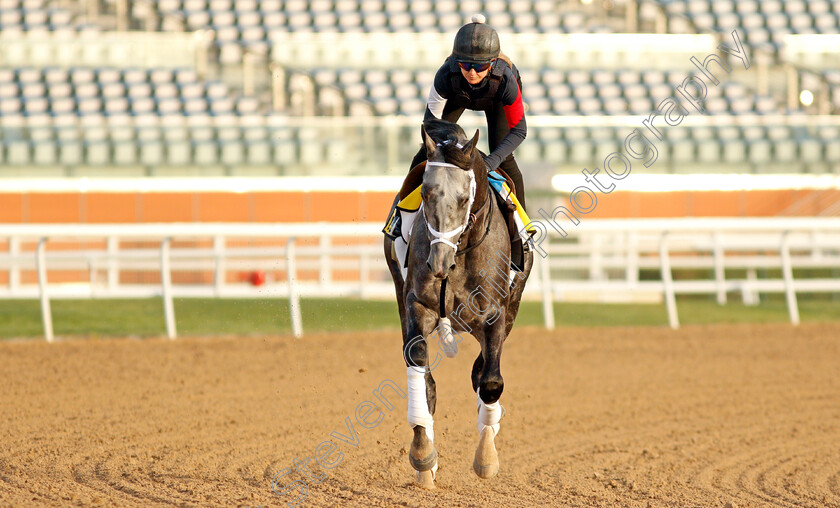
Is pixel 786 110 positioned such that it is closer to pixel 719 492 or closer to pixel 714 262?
pixel 714 262

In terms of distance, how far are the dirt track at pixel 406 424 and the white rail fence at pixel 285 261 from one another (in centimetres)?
A: 106

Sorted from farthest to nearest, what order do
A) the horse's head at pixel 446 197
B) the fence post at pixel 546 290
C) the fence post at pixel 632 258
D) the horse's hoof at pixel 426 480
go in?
the fence post at pixel 632 258
the fence post at pixel 546 290
the horse's hoof at pixel 426 480
the horse's head at pixel 446 197

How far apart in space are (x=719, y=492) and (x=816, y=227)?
9621 mm

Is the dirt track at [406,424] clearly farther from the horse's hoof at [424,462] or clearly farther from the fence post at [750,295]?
the fence post at [750,295]

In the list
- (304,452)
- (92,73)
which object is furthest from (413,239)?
(92,73)

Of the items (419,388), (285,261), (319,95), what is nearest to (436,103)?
(419,388)

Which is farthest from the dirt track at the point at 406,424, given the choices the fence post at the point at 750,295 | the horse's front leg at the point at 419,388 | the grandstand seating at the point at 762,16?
the grandstand seating at the point at 762,16

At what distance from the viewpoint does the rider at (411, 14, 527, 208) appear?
5.13 metres

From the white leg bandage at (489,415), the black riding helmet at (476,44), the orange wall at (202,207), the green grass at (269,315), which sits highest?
the black riding helmet at (476,44)

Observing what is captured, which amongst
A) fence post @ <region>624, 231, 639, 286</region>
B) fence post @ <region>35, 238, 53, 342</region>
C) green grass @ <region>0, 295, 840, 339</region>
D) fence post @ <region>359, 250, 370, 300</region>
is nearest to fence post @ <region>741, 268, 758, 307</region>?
green grass @ <region>0, 295, 840, 339</region>

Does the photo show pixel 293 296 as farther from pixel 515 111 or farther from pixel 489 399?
pixel 489 399

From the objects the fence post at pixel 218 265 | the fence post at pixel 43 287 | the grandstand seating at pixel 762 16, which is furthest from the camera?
the grandstand seating at pixel 762 16

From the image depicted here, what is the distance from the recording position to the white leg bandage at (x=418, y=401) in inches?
192

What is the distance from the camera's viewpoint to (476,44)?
16.7ft
